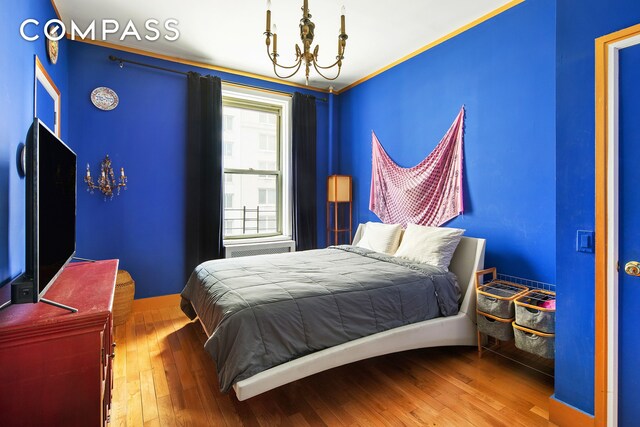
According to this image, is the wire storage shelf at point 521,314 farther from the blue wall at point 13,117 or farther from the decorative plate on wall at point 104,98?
the decorative plate on wall at point 104,98

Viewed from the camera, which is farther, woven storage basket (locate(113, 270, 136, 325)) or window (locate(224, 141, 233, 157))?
window (locate(224, 141, 233, 157))

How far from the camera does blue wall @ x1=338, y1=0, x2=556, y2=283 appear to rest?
2434mm

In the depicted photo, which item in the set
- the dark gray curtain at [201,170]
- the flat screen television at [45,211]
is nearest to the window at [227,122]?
the dark gray curtain at [201,170]

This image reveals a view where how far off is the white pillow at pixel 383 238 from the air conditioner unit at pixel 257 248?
1.11 meters

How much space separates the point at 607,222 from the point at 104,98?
13.5ft

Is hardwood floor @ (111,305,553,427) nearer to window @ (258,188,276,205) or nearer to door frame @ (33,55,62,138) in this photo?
door frame @ (33,55,62,138)

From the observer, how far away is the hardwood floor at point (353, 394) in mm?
1783

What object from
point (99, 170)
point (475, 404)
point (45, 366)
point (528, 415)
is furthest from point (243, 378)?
point (99, 170)

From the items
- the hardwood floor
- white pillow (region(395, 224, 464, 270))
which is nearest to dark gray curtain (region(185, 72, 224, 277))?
the hardwood floor

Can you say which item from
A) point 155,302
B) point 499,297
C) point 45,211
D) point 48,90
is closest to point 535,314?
point 499,297

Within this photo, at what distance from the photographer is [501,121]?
2.73 metres

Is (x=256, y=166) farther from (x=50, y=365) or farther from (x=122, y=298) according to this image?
(x=50, y=365)

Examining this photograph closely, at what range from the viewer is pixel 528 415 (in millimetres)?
1801

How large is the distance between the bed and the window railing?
1354 millimetres
